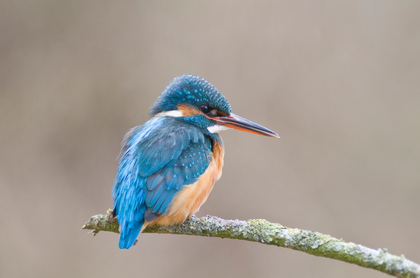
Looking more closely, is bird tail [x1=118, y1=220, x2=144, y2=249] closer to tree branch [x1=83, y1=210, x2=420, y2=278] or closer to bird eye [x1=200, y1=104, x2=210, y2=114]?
tree branch [x1=83, y1=210, x2=420, y2=278]

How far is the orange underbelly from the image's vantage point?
1.93 m

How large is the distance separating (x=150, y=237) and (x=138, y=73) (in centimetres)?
131

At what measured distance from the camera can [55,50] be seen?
143 inches

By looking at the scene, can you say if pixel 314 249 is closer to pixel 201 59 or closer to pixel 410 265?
pixel 410 265

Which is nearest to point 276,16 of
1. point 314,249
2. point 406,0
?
point 406,0

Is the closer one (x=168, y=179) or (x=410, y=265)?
(x=410, y=265)

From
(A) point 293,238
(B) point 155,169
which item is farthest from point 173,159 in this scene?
(A) point 293,238

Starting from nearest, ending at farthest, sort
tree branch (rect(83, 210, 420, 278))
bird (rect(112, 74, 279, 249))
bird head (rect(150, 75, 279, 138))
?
tree branch (rect(83, 210, 420, 278)) < bird (rect(112, 74, 279, 249)) < bird head (rect(150, 75, 279, 138))

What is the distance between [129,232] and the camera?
1.79 m

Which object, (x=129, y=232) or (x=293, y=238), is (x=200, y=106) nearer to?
(x=129, y=232)

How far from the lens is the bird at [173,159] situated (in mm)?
1867

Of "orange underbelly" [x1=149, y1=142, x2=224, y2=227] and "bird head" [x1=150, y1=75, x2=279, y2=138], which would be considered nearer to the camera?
"orange underbelly" [x1=149, y1=142, x2=224, y2=227]

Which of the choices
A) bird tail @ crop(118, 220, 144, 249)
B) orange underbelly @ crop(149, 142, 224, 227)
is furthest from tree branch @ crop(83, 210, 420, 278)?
bird tail @ crop(118, 220, 144, 249)

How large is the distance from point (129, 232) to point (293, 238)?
2.10ft
